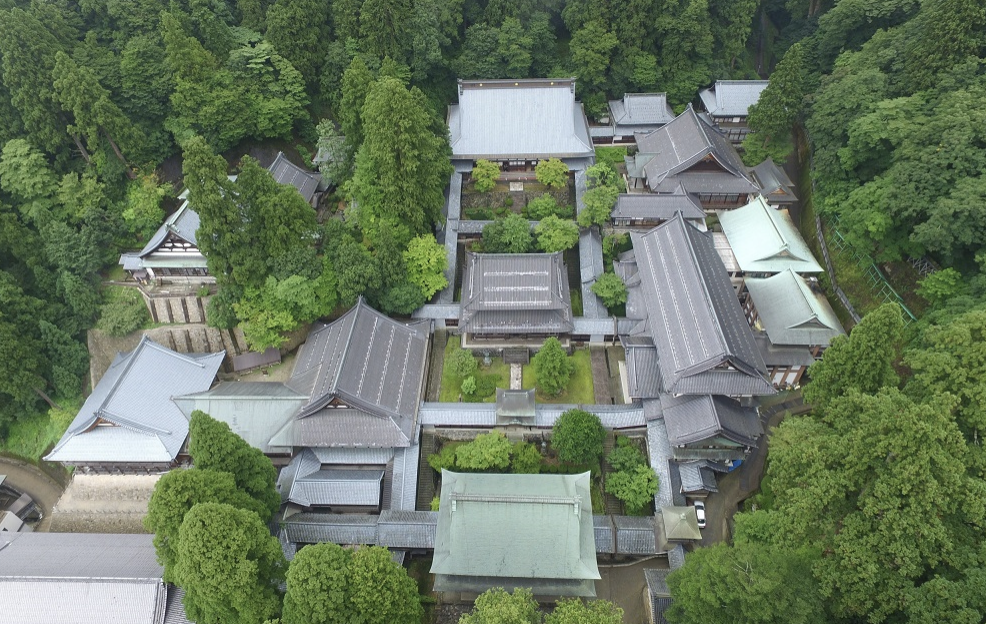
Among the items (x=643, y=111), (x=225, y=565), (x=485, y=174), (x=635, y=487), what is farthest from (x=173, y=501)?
(x=643, y=111)

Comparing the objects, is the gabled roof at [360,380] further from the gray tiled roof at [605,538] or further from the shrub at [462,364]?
the gray tiled roof at [605,538]

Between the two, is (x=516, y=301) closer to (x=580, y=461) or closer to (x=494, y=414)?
(x=494, y=414)

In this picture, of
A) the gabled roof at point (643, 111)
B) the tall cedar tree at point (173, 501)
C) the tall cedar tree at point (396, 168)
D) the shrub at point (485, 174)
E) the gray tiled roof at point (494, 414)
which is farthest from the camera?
the gabled roof at point (643, 111)

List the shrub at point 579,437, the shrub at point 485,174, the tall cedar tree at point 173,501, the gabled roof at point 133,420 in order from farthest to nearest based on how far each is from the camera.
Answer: the shrub at point 485,174
the gabled roof at point 133,420
the shrub at point 579,437
the tall cedar tree at point 173,501

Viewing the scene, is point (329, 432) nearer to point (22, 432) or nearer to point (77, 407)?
point (77, 407)

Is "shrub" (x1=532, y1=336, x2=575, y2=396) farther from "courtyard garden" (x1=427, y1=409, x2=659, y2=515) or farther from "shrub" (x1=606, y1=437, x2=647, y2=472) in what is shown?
"shrub" (x1=606, y1=437, x2=647, y2=472)

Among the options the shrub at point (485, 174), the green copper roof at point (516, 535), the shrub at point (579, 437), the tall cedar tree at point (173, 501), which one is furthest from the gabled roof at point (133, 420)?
the shrub at point (485, 174)
